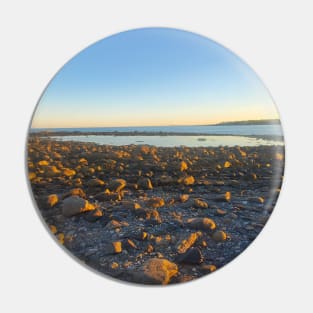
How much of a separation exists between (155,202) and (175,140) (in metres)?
0.36

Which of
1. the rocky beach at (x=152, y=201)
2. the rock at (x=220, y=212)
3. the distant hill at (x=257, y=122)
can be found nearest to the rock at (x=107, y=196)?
the rocky beach at (x=152, y=201)

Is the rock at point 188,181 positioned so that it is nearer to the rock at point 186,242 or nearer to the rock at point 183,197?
the rock at point 183,197

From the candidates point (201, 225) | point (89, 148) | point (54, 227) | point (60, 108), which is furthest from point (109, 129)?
point (201, 225)

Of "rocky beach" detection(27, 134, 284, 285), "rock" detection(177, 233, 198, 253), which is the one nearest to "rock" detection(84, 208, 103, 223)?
"rocky beach" detection(27, 134, 284, 285)

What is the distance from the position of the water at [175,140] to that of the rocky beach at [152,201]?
26 millimetres

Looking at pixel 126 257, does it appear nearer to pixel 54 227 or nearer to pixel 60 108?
pixel 54 227

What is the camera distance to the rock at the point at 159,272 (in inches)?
56.7

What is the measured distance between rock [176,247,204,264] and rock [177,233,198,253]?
0.02 meters

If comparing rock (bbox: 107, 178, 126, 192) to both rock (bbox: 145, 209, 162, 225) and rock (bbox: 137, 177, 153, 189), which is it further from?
rock (bbox: 145, 209, 162, 225)

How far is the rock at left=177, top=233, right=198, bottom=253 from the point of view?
59.0 inches

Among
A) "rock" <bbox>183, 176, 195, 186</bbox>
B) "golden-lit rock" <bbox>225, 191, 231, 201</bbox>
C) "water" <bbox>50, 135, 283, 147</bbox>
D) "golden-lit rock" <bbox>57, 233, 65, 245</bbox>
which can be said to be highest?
"water" <bbox>50, 135, 283, 147</bbox>

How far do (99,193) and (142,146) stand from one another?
346 mm

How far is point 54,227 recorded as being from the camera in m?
1.52

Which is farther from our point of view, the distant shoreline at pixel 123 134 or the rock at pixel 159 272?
the distant shoreline at pixel 123 134
